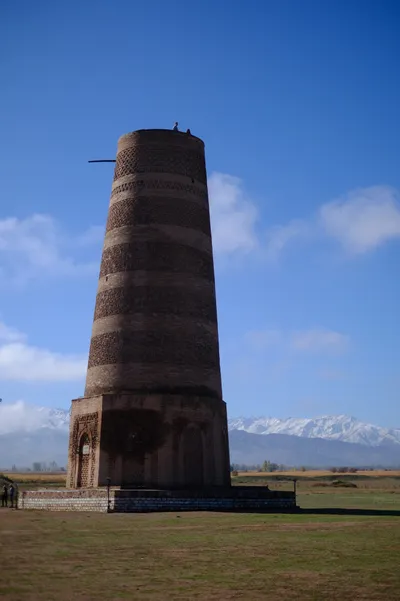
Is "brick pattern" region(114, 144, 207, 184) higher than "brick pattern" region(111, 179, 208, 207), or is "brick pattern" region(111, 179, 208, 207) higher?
"brick pattern" region(114, 144, 207, 184)

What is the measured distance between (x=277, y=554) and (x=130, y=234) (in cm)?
1916

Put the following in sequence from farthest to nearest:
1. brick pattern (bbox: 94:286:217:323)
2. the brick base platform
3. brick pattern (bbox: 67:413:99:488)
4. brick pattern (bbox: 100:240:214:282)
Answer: brick pattern (bbox: 100:240:214:282) → brick pattern (bbox: 94:286:217:323) → brick pattern (bbox: 67:413:99:488) → the brick base platform

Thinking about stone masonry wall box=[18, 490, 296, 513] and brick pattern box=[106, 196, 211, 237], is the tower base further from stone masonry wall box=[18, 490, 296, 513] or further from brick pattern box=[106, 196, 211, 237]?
brick pattern box=[106, 196, 211, 237]

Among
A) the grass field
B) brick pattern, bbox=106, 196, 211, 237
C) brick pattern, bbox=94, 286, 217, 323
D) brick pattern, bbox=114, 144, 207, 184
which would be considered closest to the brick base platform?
the grass field

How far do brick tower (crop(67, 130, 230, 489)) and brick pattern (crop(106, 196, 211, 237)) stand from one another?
4 centimetres

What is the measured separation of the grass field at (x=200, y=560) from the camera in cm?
961

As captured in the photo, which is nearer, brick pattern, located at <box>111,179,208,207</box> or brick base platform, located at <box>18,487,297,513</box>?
brick base platform, located at <box>18,487,297,513</box>

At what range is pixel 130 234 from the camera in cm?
3031

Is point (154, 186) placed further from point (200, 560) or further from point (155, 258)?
point (200, 560)

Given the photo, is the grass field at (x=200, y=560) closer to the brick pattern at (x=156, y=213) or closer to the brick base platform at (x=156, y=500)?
the brick base platform at (x=156, y=500)

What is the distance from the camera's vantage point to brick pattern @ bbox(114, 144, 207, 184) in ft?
102

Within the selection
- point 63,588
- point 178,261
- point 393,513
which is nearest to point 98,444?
point 178,261

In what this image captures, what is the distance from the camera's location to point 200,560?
12109mm

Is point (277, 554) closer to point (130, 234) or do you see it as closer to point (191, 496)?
point (191, 496)
